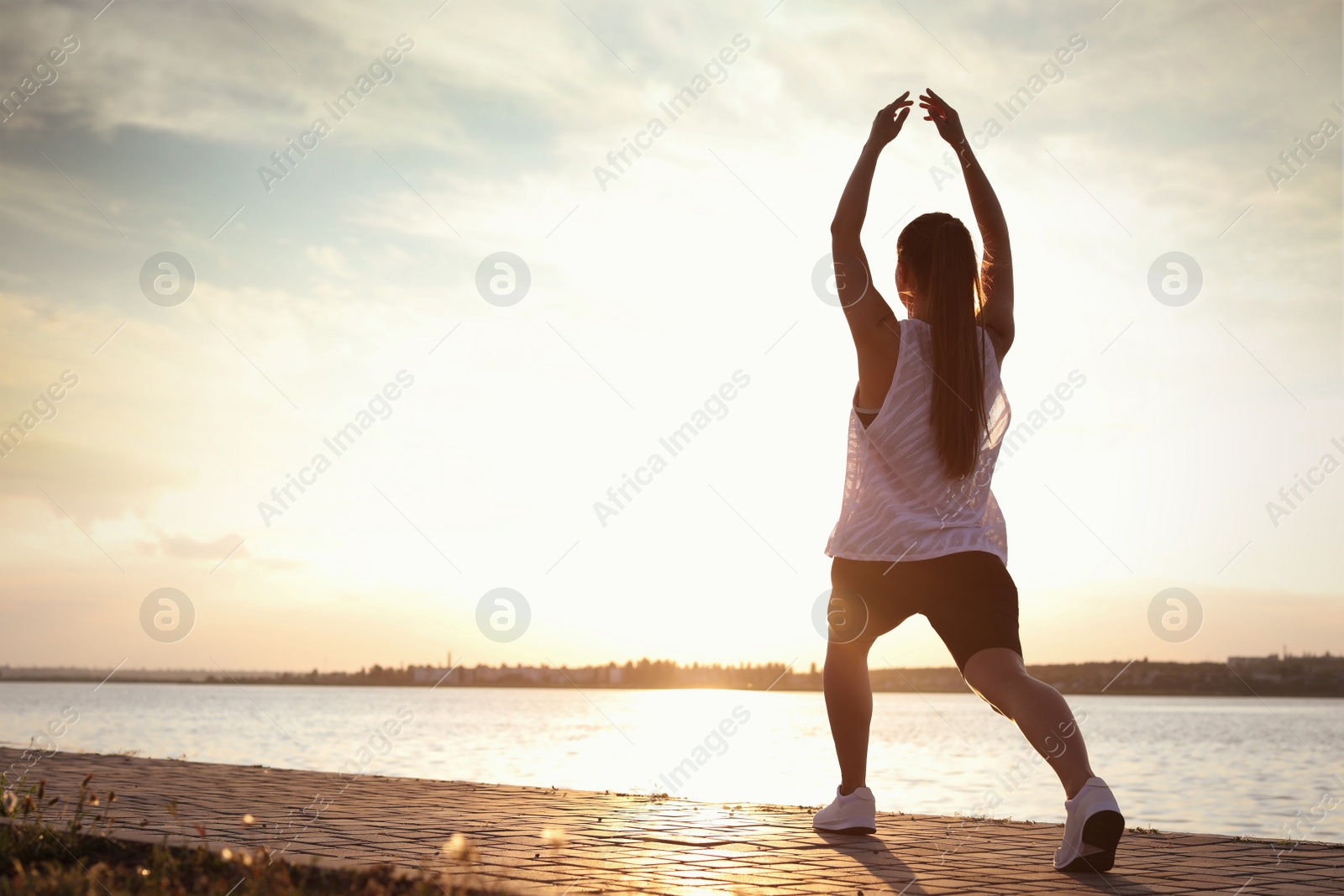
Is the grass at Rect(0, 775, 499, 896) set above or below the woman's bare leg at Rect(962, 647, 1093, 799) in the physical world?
below

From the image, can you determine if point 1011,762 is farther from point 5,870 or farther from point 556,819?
point 5,870

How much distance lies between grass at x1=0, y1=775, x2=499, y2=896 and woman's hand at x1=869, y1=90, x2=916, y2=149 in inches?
105

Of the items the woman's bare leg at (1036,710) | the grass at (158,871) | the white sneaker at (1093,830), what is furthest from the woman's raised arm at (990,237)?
the grass at (158,871)

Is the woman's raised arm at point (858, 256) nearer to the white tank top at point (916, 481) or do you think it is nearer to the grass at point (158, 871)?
the white tank top at point (916, 481)

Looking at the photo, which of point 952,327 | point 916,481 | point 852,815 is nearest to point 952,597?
point 916,481

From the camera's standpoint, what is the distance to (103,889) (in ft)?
8.95

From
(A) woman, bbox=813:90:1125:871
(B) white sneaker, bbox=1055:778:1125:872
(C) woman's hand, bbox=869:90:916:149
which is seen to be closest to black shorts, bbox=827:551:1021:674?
(A) woman, bbox=813:90:1125:871

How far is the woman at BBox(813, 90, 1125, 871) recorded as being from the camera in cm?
350

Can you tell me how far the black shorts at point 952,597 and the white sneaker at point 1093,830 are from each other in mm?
482

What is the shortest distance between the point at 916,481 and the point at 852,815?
1400mm

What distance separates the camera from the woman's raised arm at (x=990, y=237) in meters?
3.88

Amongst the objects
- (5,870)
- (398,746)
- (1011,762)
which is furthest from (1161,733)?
(5,870)

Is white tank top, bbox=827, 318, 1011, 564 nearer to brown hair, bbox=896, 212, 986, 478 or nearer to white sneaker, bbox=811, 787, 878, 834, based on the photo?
brown hair, bbox=896, 212, 986, 478

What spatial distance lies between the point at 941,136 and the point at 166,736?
2061 centimetres
